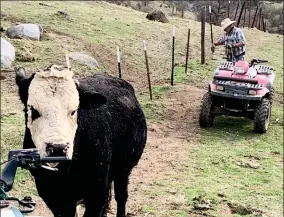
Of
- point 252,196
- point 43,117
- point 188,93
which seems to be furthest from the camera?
point 188,93

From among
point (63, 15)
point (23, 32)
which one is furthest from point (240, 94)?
point (63, 15)

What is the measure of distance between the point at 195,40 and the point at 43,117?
16.6 metres

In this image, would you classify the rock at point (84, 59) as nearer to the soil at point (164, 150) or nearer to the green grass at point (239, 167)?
the soil at point (164, 150)

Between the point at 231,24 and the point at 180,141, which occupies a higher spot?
the point at 231,24

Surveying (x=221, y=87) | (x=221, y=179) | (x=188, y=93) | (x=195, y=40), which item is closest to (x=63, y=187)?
(x=221, y=179)

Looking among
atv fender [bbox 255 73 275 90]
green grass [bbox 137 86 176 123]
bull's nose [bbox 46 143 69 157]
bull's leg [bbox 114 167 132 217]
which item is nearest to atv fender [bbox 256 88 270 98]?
atv fender [bbox 255 73 275 90]

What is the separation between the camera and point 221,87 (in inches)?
399

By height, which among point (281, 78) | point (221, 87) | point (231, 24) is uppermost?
point (231, 24)

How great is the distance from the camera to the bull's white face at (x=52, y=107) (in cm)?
376

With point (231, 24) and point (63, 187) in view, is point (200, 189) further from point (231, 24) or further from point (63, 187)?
point (231, 24)

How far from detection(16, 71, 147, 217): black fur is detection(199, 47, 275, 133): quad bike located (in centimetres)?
494

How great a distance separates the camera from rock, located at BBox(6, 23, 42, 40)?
48.0ft

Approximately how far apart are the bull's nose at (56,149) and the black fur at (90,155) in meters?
0.72

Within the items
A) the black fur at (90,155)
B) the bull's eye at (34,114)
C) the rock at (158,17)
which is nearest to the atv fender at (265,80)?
the black fur at (90,155)
